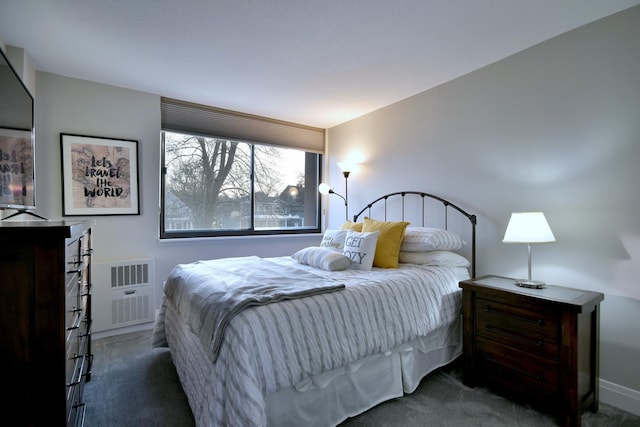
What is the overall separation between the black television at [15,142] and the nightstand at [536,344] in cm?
269

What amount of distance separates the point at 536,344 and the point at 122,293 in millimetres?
3383

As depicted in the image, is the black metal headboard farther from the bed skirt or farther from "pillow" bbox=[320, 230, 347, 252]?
"pillow" bbox=[320, 230, 347, 252]

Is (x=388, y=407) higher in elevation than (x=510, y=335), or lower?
lower

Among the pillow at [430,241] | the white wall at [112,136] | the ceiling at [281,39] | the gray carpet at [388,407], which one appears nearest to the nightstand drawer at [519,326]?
Answer: the gray carpet at [388,407]

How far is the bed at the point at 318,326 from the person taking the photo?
4.64ft

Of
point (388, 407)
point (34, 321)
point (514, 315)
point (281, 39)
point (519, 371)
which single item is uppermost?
point (281, 39)

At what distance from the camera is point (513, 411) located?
73.0 inches

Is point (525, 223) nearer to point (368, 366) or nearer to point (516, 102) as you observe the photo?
point (516, 102)

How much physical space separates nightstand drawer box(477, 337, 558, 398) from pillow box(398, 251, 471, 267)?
620 mm

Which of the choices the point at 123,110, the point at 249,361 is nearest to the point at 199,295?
the point at 249,361

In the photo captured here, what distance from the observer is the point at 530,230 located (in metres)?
1.96

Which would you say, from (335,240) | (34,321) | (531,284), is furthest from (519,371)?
(34,321)

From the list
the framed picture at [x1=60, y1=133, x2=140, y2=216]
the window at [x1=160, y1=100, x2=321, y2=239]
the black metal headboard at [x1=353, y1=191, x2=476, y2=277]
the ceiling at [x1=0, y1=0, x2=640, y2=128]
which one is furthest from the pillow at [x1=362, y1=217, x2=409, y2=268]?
the framed picture at [x1=60, y1=133, x2=140, y2=216]

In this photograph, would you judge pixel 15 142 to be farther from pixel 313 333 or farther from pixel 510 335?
pixel 510 335
